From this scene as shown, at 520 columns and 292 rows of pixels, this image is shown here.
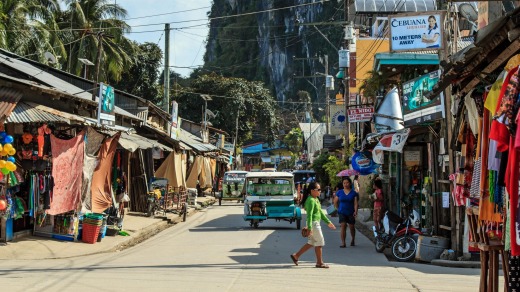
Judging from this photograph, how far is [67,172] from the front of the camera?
15.9m

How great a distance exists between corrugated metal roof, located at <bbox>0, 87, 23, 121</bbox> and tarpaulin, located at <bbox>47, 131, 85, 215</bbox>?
5.31ft

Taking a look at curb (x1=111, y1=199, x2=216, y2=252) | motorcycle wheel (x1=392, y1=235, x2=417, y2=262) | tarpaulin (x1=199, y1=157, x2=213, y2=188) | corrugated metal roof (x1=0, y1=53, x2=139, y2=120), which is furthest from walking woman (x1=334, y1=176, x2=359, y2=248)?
tarpaulin (x1=199, y1=157, x2=213, y2=188)

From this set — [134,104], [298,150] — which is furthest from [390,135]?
[298,150]

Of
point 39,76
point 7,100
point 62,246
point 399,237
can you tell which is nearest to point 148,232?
point 62,246

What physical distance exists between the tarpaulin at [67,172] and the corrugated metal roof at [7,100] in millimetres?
1618

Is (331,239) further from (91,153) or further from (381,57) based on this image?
(91,153)

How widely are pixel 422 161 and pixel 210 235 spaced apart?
727 centimetres

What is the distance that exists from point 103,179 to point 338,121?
24.4 m

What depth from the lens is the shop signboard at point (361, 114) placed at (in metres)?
27.1

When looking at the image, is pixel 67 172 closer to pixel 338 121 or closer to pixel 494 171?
pixel 494 171

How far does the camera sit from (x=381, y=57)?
20.0 meters

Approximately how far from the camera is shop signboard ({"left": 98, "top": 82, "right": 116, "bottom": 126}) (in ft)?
56.0

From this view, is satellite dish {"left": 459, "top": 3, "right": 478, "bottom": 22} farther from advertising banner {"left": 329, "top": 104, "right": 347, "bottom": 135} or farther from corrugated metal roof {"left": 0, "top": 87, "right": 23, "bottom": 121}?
advertising banner {"left": 329, "top": 104, "right": 347, "bottom": 135}

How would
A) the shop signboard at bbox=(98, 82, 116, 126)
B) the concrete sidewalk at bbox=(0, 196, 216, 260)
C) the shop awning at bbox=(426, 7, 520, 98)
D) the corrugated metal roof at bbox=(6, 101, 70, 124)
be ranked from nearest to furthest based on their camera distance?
the shop awning at bbox=(426, 7, 520, 98) < the corrugated metal roof at bbox=(6, 101, 70, 124) < the concrete sidewalk at bbox=(0, 196, 216, 260) < the shop signboard at bbox=(98, 82, 116, 126)
